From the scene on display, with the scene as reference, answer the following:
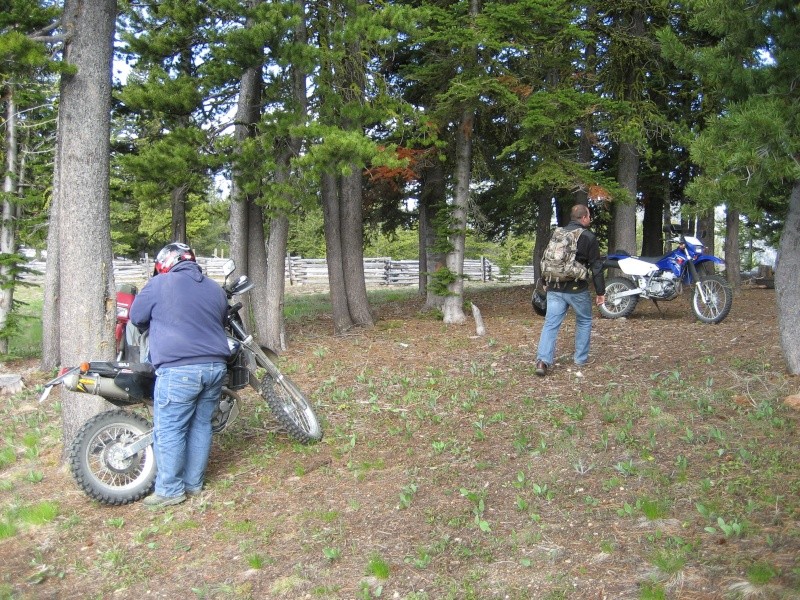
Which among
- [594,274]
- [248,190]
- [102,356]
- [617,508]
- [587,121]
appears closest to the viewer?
[617,508]

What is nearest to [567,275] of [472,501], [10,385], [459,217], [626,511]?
[472,501]

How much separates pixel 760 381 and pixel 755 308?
7.08m

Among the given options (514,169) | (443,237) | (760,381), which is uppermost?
(514,169)

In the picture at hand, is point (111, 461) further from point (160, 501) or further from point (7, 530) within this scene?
point (7, 530)

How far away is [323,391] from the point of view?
800 cm

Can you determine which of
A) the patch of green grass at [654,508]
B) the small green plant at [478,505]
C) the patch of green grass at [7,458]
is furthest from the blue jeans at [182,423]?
the patch of green grass at [654,508]

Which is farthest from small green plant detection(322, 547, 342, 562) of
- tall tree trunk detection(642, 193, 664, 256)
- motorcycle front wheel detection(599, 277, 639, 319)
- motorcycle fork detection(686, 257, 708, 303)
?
tall tree trunk detection(642, 193, 664, 256)

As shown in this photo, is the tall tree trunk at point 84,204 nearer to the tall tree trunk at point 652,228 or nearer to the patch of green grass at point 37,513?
the patch of green grass at point 37,513

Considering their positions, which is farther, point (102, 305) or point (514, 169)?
point (514, 169)

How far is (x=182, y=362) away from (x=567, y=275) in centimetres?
429

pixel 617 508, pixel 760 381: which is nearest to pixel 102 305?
pixel 617 508

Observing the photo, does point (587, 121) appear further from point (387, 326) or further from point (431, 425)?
point (431, 425)

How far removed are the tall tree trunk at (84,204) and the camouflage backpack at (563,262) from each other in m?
4.40

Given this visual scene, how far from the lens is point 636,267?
11.7 meters
